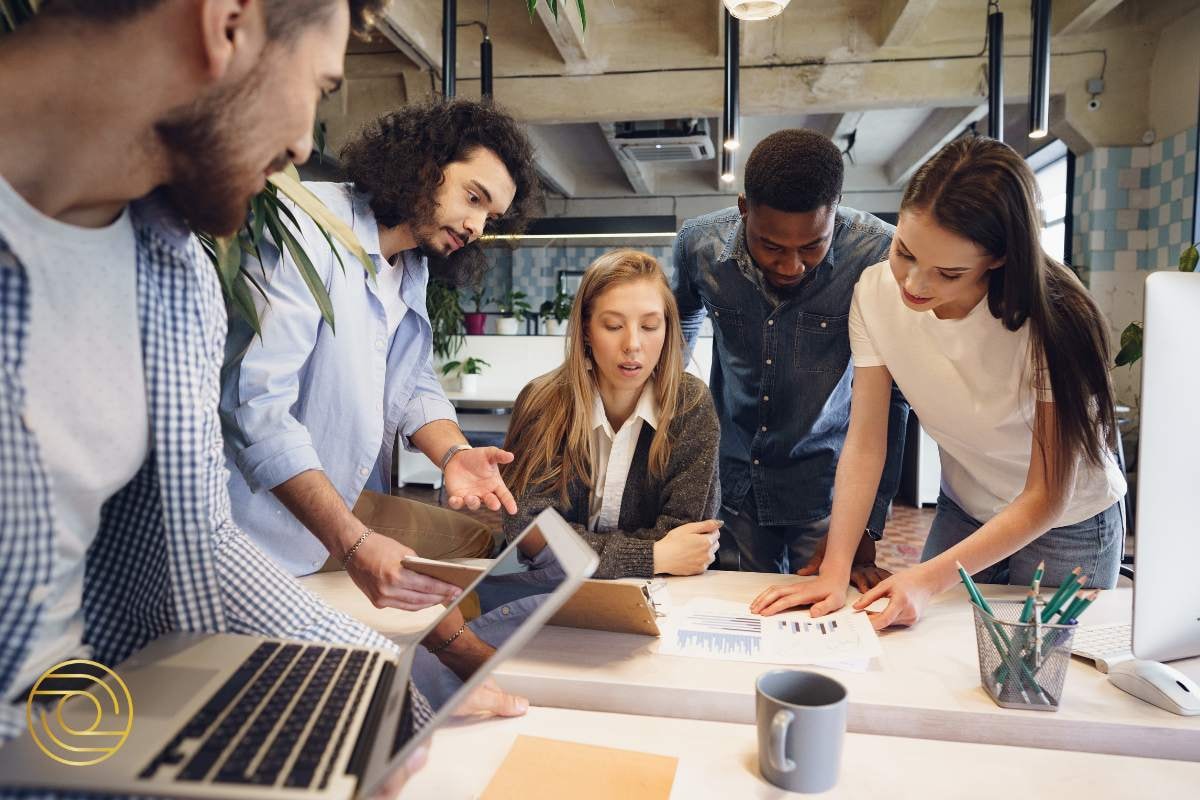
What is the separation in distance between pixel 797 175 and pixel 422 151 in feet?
2.37

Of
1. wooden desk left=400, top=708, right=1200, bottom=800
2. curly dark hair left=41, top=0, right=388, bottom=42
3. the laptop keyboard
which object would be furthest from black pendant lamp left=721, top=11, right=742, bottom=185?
the laptop keyboard

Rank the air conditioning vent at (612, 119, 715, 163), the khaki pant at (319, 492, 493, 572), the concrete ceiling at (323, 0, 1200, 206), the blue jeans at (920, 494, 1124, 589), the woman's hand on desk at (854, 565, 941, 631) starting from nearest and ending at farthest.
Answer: the woman's hand on desk at (854, 565, 941, 631) → the blue jeans at (920, 494, 1124, 589) → the khaki pant at (319, 492, 493, 572) → the concrete ceiling at (323, 0, 1200, 206) → the air conditioning vent at (612, 119, 715, 163)

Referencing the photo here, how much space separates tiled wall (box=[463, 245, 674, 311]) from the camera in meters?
9.64

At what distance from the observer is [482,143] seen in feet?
5.13

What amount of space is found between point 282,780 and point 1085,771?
77 cm

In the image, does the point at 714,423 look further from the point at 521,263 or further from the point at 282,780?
the point at 521,263

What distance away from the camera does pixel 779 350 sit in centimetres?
182

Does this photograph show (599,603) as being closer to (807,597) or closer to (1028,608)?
(807,597)

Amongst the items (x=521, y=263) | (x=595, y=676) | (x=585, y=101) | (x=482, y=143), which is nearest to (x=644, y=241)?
(x=521, y=263)

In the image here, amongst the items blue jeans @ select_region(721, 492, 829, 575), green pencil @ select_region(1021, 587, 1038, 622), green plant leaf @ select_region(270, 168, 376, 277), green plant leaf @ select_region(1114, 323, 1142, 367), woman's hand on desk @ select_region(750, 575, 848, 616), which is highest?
green plant leaf @ select_region(270, 168, 376, 277)

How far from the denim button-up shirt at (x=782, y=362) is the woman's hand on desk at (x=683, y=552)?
0.52m

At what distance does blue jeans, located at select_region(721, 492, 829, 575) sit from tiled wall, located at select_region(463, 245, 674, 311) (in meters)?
7.78

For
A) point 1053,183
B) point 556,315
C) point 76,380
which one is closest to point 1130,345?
point 76,380

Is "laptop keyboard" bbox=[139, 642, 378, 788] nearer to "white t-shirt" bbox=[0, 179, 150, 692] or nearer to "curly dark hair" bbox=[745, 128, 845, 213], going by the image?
"white t-shirt" bbox=[0, 179, 150, 692]
